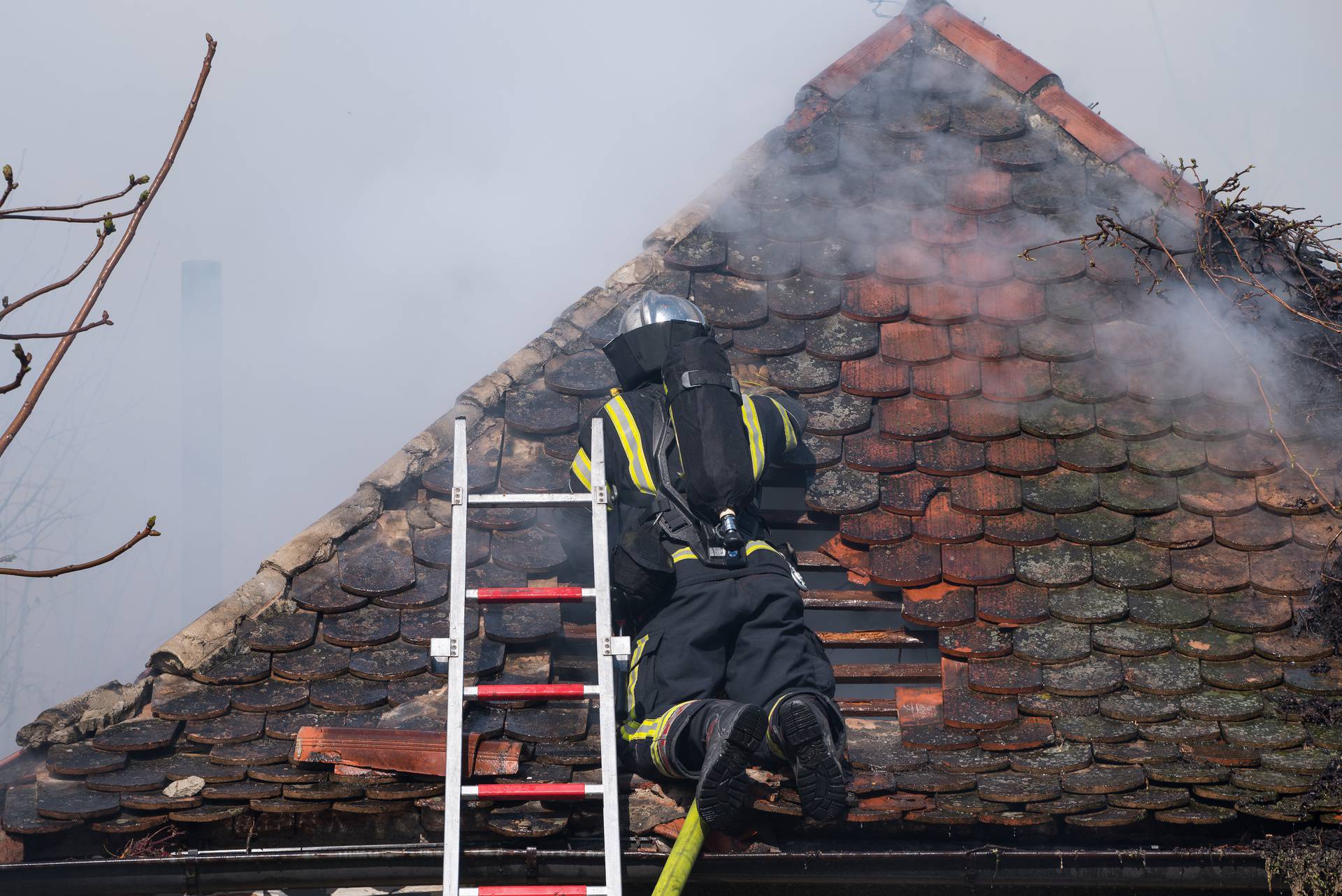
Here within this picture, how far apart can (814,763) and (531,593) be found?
Answer: 117 centimetres

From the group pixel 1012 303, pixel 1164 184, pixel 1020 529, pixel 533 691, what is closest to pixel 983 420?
pixel 1020 529

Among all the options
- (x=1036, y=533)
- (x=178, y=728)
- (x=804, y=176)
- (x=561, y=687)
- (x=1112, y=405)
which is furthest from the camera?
(x=804, y=176)

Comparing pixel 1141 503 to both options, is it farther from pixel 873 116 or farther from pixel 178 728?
pixel 178 728

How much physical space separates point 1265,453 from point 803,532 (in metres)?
1.95

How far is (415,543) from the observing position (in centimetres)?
516

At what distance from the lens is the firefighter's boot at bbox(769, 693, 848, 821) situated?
13.2 ft

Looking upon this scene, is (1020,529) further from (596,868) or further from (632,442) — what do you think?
(596,868)

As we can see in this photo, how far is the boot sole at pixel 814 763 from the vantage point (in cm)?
402

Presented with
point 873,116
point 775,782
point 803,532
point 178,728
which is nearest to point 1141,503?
point 803,532

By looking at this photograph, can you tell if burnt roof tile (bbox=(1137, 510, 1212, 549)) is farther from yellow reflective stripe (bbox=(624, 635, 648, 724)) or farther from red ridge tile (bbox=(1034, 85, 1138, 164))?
yellow reflective stripe (bbox=(624, 635, 648, 724))

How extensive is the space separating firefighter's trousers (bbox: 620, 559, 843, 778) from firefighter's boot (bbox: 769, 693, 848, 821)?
307mm

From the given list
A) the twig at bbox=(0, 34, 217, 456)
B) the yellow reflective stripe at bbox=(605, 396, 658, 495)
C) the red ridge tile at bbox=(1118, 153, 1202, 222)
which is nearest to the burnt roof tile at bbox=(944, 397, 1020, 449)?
the red ridge tile at bbox=(1118, 153, 1202, 222)

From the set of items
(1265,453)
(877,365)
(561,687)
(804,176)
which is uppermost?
(804,176)

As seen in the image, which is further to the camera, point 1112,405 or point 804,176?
point 804,176
